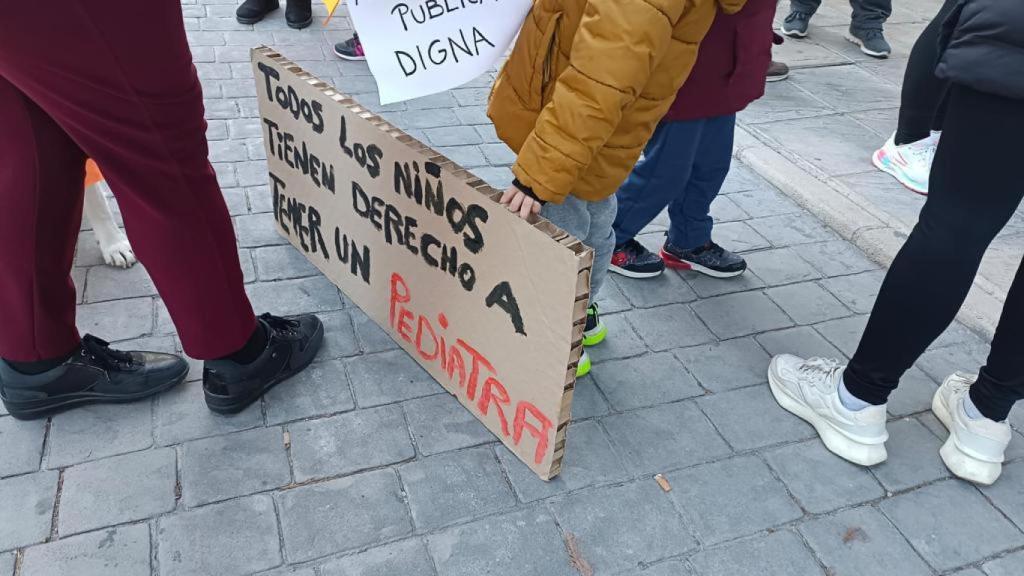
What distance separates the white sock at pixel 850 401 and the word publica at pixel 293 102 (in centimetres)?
181

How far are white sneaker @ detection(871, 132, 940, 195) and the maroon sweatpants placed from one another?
128 inches

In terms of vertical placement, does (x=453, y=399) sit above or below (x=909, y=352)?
below

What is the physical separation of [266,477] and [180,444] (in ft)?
0.94

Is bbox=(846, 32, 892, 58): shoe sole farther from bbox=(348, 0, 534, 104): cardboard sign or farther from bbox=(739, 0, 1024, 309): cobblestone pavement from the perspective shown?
bbox=(348, 0, 534, 104): cardboard sign

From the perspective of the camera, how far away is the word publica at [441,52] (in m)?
1.86

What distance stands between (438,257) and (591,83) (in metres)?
0.74

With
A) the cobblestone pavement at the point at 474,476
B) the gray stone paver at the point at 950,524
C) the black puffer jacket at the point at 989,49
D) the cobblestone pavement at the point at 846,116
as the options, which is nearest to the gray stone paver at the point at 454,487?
the cobblestone pavement at the point at 474,476

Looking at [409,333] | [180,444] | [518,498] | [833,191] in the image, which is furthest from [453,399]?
[833,191]

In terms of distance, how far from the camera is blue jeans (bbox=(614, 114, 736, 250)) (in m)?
2.55

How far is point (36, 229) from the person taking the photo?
1852 mm

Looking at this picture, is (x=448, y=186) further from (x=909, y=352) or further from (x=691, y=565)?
(x=909, y=352)

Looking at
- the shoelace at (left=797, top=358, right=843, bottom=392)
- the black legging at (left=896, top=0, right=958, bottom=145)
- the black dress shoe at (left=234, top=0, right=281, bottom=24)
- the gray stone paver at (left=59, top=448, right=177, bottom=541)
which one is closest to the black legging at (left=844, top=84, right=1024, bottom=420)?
the shoelace at (left=797, top=358, right=843, bottom=392)

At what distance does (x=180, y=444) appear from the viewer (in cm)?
211

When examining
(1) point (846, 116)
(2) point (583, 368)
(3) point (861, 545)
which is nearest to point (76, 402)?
(2) point (583, 368)
